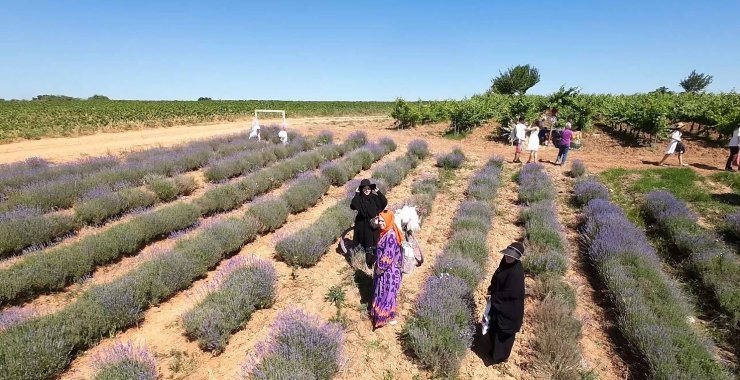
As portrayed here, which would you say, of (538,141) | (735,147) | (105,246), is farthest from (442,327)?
(735,147)

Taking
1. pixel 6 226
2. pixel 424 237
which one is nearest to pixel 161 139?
pixel 6 226

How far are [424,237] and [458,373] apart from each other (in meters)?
3.92

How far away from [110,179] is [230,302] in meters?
7.75

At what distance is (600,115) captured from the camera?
22797 mm

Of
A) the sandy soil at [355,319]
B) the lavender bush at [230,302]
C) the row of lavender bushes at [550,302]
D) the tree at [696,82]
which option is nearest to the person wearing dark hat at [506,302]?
the sandy soil at [355,319]

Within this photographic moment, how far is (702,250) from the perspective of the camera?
634cm

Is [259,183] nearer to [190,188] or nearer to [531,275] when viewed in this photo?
[190,188]

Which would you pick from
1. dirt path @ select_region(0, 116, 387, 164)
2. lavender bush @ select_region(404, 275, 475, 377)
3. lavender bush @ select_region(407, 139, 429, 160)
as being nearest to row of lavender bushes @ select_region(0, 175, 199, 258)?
lavender bush @ select_region(404, 275, 475, 377)

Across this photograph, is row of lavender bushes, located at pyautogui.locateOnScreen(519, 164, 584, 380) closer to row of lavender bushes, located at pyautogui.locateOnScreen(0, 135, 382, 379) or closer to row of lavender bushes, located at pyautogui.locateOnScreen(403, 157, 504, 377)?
row of lavender bushes, located at pyautogui.locateOnScreen(403, 157, 504, 377)

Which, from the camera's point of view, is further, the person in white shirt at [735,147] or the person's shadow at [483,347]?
the person in white shirt at [735,147]

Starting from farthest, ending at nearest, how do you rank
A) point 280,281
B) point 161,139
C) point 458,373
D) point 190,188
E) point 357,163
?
1. point 161,139
2. point 357,163
3. point 190,188
4. point 280,281
5. point 458,373

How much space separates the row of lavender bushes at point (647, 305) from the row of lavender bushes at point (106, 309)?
227 inches

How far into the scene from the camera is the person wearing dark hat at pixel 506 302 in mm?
3875

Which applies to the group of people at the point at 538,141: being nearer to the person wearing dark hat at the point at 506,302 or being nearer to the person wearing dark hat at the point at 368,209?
the person wearing dark hat at the point at 368,209
